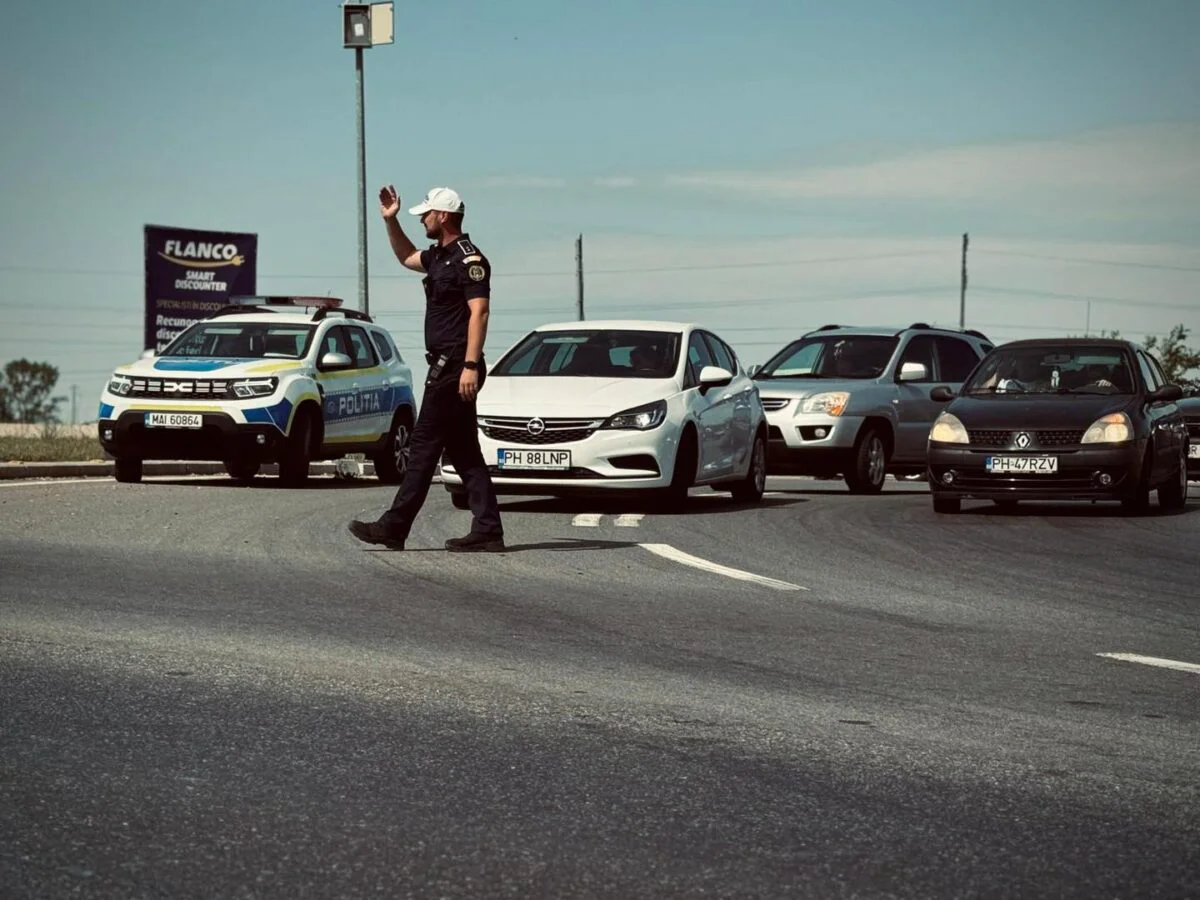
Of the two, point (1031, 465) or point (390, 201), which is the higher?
point (390, 201)

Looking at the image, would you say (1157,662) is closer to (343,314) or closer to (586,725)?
(586,725)

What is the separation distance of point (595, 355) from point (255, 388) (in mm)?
4085

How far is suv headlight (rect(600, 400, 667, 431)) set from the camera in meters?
15.4

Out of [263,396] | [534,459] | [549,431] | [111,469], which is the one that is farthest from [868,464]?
[111,469]

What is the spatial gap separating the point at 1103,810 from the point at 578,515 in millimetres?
10609

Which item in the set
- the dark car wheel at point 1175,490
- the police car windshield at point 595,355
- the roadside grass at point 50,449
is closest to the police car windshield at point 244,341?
the roadside grass at point 50,449

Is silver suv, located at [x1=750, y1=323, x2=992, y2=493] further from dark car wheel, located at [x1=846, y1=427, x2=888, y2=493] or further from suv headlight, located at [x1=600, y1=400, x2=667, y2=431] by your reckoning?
suv headlight, located at [x1=600, y1=400, x2=667, y2=431]

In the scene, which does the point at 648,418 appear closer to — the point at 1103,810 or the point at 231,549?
the point at 231,549

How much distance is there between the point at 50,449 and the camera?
78.5 feet

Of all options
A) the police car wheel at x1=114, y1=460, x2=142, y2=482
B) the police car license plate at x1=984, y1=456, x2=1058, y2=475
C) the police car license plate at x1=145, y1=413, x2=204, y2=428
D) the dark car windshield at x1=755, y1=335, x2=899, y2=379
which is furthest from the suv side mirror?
the police car wheel at x1=114, y1=460, x2=142, y2=482

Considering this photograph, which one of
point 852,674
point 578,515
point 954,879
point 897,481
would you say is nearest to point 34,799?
point 954,879

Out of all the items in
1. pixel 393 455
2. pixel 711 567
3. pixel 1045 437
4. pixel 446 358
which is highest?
pixel 446 358

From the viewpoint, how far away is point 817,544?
43.4 ft

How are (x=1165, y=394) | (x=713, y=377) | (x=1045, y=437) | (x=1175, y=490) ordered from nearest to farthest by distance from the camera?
(x=1045, y=437)
(x=713, y=377)
(x=1165, y=394)
(x=1175, y=490)
